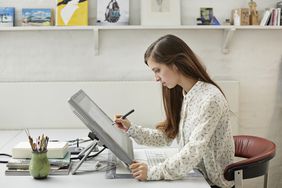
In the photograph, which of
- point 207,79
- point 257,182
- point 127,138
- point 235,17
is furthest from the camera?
point 257,182

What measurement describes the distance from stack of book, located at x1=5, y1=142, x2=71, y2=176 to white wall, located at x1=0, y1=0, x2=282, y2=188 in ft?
4.31

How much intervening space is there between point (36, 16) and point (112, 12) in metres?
0.54

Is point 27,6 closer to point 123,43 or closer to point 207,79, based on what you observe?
point 123,43

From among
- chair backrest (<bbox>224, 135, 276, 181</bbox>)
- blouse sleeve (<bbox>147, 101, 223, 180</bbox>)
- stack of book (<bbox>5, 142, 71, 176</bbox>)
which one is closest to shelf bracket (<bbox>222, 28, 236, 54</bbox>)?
chair backrest (<bbox>224, 135, 276, 181</bbox>)

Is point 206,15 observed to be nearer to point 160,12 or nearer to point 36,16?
point 160,12

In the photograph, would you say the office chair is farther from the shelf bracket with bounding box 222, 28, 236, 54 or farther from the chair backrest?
the shelf bracket with bounding box 222, 28, 236, 54

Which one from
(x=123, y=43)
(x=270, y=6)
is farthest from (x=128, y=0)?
(x=270, y=6)

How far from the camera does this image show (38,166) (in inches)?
72.8

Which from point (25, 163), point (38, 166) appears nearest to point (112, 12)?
point (25, 163)

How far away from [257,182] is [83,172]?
201cm

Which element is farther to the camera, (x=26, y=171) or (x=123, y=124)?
(x=123, y=124)

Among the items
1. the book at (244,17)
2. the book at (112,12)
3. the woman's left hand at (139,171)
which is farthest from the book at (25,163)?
the book at (244,17)

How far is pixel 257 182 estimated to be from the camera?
141 inches

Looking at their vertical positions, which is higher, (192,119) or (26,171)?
(192,119)
